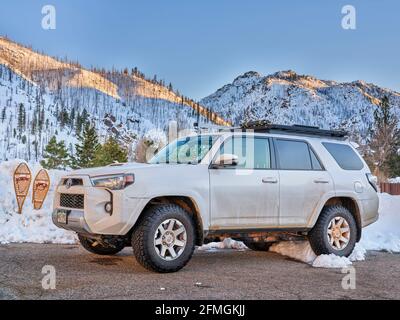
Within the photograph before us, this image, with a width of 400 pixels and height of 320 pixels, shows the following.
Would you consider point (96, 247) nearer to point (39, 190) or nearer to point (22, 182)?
point (39, 190)

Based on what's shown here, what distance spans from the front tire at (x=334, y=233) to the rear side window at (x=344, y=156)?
0.79 meters

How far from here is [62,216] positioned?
7.07m

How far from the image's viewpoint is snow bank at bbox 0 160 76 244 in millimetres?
10266

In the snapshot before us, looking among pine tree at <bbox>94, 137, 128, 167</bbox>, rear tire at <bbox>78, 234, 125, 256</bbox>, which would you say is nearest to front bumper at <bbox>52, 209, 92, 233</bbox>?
rear tire at <bbox>78, 234, 125, 256</bbox>

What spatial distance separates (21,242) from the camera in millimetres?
10039

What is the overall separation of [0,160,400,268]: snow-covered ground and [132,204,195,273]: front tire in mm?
2268

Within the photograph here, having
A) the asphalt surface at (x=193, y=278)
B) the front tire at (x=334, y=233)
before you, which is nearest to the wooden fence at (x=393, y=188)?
the asphalt surface at (x=193, y=278)

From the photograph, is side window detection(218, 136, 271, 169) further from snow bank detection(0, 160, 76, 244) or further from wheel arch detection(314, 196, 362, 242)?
snow bank detection(0, 160, 76, 244)

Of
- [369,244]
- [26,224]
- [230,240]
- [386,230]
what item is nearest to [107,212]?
[230,240]

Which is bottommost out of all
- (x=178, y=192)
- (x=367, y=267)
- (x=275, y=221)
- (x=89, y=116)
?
(x=367, y=267)
